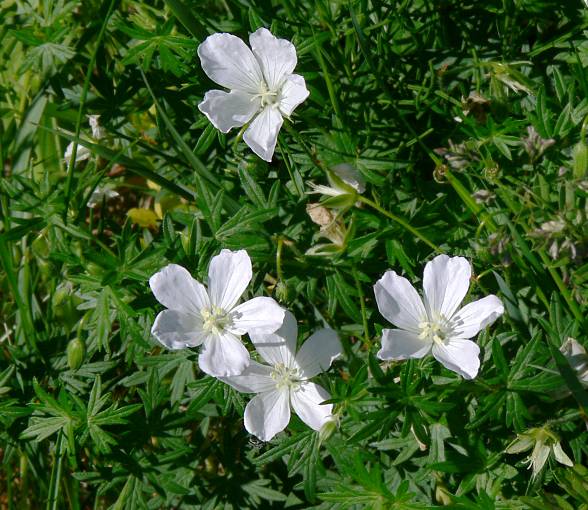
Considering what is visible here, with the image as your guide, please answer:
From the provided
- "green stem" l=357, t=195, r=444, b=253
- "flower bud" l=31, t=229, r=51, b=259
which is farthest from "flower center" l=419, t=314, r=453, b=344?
"flower bud" l=31, t=229, r=51, b=259

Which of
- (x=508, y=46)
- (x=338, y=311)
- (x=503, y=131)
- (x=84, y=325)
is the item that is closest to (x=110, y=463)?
(x=84, y=325)

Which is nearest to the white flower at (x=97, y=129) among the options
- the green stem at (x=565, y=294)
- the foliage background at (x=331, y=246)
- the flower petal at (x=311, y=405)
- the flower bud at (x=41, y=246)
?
the foliage background at (x=331, y=246)

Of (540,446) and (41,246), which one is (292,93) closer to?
(41,246)

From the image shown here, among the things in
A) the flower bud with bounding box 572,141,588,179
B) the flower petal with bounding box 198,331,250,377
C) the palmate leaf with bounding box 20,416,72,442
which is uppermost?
the flower bud with bounding box 572,141,588,179

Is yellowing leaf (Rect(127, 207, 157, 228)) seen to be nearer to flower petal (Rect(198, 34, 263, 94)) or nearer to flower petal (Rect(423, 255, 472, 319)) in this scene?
flower petal (Rect(198, 34, 263, 94))

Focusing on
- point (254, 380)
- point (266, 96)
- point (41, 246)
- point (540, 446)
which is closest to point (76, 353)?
point (41, 246)

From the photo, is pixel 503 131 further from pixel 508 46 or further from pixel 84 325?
pixel 84 325
